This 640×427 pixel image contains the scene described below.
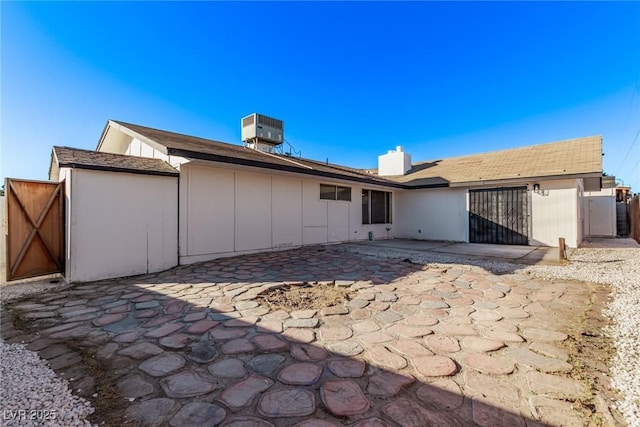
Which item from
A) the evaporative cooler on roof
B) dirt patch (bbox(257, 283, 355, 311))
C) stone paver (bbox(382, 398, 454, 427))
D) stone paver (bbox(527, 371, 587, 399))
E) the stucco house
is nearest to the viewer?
stone paver (bbox(382, 398, 454, 427))

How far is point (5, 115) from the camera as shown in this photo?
4711 millimetres

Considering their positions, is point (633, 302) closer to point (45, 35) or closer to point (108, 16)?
point (108, 16)

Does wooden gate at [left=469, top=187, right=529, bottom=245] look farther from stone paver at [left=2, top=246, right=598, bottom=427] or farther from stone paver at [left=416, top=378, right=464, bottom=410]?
stone paver at [left=416, top=378, right=464, bottom=410]

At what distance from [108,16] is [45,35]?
1.34 metres

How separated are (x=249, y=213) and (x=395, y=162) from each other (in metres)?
9.27

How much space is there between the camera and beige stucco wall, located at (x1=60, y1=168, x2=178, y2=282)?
4.63 m

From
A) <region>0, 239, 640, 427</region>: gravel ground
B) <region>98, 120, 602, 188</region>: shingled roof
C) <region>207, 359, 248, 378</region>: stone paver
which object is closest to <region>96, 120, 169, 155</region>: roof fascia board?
<region>98, 120, 602, 188</region>: shingled roof

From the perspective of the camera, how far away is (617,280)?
4523 millimetres

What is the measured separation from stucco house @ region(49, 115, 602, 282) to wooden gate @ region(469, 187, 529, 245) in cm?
3

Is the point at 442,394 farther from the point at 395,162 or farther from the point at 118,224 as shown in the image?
the point at 395,162

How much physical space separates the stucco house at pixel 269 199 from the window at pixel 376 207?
0.05 metres

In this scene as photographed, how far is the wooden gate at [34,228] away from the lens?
4.67 m

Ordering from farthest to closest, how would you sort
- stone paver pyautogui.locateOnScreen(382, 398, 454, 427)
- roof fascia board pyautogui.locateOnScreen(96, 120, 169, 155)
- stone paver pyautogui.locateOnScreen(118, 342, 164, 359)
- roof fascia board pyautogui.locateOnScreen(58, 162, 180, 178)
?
roof fascia board pyautogui.locateOnScreen(96, 120, 169, 155), roof fascia board pyautogui.locateOnScreen(58, 162, 180, 178), stone paver pyautogui.locateOnScreen(118, 342, 164, 359), stone paver pyautogui.locateOnScreen(382, 398, 454, 427)

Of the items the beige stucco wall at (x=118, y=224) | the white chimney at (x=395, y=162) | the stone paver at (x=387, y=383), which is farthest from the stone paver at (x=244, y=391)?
the white chimney at (x=395, y=162)
